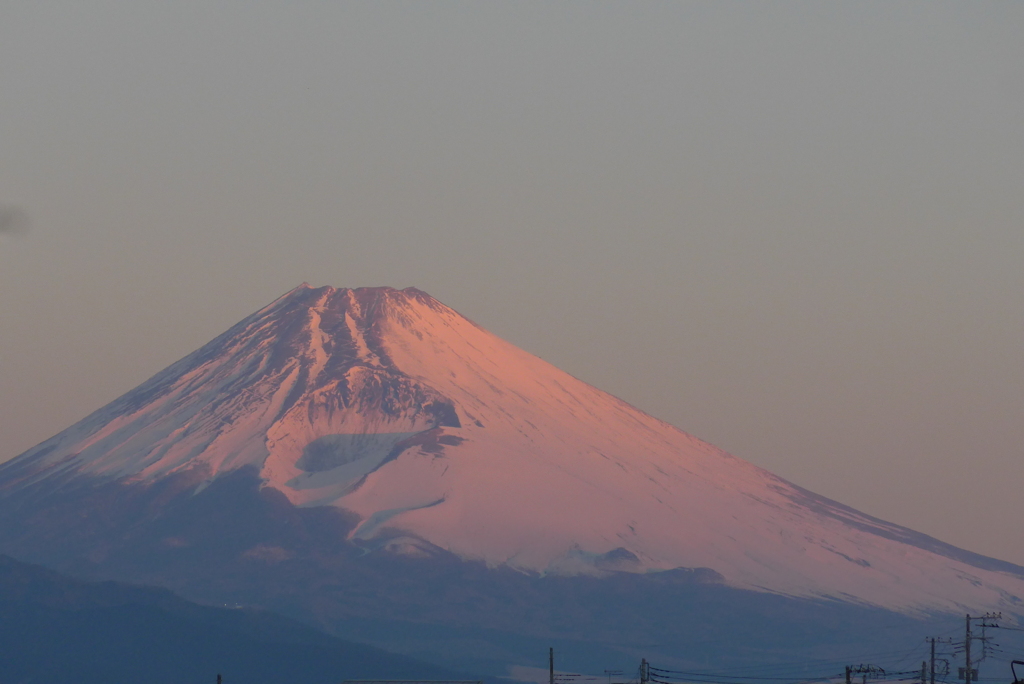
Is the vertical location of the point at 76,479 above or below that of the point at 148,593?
above

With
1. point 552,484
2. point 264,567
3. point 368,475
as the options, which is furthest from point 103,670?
point 552,484

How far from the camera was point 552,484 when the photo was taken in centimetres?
19725

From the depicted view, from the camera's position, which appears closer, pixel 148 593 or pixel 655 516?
pixel 148 593

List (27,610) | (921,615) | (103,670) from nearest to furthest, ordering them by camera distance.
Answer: (103,670), (27,610), (921,615)

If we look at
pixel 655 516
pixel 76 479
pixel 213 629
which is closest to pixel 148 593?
pixel 213 629

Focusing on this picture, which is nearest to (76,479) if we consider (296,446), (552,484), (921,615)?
(296,446)

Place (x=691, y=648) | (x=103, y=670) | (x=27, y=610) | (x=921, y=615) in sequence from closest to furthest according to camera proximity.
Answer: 1. (x=103, y=670)
2. (x=27, y=610)
3. (x=691, y=648)
4. (x=921, y=615)

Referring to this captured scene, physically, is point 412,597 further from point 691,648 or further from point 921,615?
point 921,615

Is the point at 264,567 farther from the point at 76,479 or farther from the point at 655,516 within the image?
the point at 655,516

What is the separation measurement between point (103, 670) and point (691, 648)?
54.6 meters

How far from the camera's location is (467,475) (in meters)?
194

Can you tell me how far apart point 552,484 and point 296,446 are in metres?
27.1

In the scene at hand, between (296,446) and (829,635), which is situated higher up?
(296,446)

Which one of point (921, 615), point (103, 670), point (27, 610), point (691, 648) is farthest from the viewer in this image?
point (921, 615)
